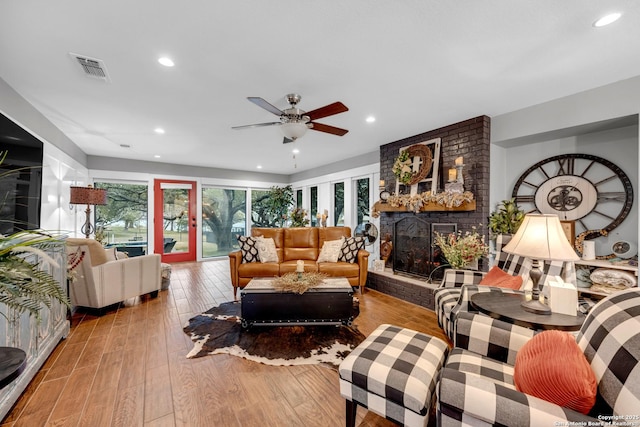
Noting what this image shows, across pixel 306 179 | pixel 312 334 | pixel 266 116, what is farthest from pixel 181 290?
pixel 306 179

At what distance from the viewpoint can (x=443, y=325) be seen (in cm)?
234

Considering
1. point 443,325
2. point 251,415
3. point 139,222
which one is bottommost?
point 251,415

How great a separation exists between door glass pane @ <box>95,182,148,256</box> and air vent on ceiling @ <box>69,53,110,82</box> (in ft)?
14.2

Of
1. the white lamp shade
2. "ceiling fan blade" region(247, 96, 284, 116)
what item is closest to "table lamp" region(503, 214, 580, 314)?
the white lamp shade

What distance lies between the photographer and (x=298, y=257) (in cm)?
448

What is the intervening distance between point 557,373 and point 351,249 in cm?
326

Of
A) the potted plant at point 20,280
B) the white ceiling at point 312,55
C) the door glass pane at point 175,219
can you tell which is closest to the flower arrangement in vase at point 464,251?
the white ceiling at point 312,55

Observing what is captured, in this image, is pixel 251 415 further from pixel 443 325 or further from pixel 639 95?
pixel 639 95

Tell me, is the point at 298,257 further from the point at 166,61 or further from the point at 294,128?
the point at 166,61

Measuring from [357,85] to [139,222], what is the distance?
6.01 metres

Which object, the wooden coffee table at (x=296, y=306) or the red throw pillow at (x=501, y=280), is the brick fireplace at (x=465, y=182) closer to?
the red throw pillow at (x=501, y=280)

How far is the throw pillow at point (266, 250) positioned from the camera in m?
4.19

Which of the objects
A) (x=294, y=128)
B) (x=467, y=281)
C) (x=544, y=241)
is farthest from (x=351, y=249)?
(x=544, y=241)

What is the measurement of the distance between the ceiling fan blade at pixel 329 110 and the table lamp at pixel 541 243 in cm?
161
